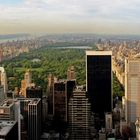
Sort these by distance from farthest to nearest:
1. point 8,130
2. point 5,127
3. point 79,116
Answer: point 79,116 < point 5,127 < point 8,130

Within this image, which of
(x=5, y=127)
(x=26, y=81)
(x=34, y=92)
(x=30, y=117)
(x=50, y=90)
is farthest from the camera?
(x=26, y=81)

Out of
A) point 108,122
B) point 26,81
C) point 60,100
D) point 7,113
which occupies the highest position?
point 7,113

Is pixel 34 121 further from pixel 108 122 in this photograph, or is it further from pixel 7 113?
pixel 108 122

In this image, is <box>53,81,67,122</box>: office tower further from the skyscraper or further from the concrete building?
the skyscraper

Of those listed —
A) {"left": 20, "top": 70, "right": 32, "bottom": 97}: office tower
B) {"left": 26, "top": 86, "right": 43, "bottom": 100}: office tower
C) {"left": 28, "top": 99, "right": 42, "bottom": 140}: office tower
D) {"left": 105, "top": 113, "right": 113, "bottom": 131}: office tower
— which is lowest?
{"left": 105, "top": 113, "right": 113, "bottom": 131}: office tower

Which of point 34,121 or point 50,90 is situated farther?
point 50,90

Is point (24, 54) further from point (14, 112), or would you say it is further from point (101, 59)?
point (14, 112)

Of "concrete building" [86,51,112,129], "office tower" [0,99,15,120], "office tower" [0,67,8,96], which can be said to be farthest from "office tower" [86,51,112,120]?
"office tower" [0,99,15,120]

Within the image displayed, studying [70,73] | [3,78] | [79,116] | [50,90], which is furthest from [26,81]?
[79,116]
